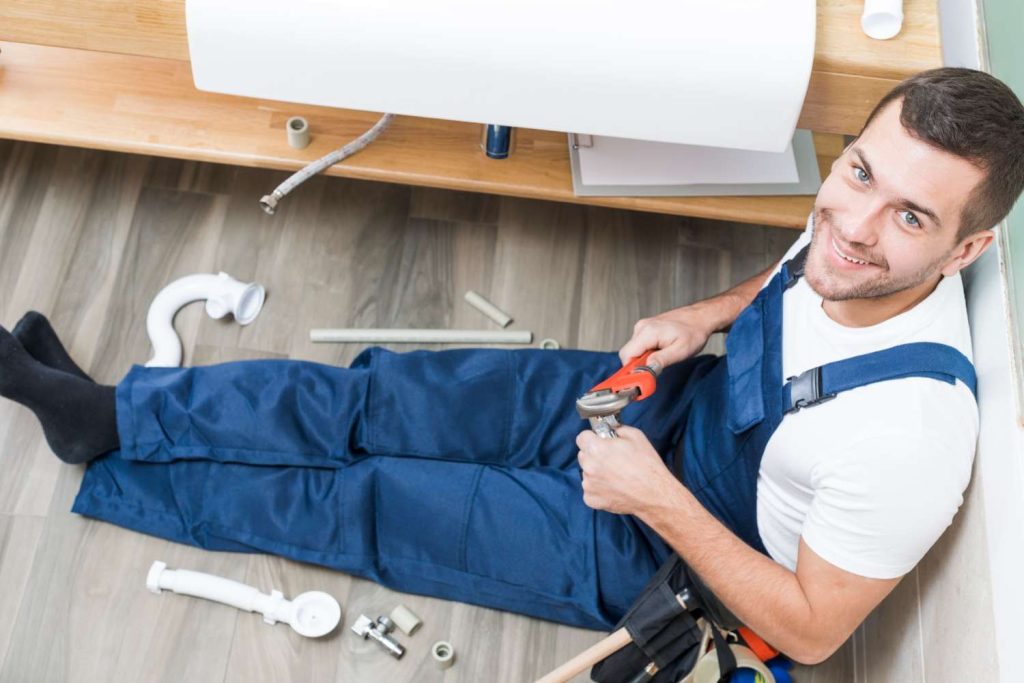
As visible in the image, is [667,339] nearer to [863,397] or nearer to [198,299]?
[863,397]

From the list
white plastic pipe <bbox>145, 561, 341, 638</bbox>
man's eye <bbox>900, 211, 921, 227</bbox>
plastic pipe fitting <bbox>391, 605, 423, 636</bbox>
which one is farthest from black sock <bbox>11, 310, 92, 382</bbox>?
man's eye <bbox>900, 211, 921, 227</bbox>

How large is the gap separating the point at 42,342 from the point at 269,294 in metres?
0.39

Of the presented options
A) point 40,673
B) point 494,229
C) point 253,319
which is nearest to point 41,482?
point 40,673

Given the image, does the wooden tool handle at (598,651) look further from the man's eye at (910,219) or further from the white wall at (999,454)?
the man's eye at (910,219)

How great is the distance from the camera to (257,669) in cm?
168

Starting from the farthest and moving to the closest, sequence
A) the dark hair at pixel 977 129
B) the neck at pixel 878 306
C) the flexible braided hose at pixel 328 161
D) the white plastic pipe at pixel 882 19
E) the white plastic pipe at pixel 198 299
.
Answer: the white plastic pipe at pixel 198 299 < the flexible braided hose at pixel 328 161 < the white plastic pipe at pixel 882 19 < the neck at pixel 878 306 < the dark hair at pixel 977 129

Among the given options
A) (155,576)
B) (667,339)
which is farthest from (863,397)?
(155,576)

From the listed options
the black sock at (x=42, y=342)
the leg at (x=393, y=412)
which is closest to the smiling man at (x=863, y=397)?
the leg at (x=393, y=412)

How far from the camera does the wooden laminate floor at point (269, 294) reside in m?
1.70

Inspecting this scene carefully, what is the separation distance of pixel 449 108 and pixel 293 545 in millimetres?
673

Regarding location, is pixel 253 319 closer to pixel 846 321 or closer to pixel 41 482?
pixel 41 482

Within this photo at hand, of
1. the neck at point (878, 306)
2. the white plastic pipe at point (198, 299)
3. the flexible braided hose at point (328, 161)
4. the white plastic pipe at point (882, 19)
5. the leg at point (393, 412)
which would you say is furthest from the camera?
the white plastic pipe at point (198, 299)

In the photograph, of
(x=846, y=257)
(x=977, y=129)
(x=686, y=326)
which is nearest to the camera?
(x=977, y=129)

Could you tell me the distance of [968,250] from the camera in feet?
3.87
